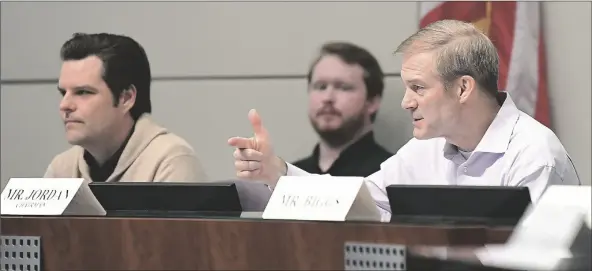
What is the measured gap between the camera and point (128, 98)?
9.01ft

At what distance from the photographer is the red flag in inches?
119

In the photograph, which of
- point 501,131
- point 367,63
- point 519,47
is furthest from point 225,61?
point 501,131

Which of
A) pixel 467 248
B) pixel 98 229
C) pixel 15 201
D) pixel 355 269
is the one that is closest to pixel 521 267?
pixel 467 248

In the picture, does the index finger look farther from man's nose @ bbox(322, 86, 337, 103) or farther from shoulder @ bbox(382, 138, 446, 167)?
man's nose @ bbox(322, 86, 337, 103)

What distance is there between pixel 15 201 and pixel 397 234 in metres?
0.84

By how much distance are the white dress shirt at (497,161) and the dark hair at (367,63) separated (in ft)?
2.95

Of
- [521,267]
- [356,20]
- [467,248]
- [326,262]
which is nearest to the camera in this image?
[521,267]

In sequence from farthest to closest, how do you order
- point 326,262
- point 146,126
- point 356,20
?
point 356,20
point 146,126
point 326,262

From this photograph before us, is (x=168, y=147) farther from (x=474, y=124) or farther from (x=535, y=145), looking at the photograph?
(x=535, y=145)

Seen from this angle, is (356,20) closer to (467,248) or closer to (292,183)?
(292,183)

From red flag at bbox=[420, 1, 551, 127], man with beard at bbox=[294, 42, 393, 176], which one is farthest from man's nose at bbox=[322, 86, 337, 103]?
red flag at bbox=[420, 1, 551, 127]

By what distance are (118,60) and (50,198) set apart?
3.37 ft

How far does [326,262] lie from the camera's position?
4.62 feet

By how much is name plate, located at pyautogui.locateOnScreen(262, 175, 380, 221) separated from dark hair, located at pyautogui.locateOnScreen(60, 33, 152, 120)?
1255 millimetres
